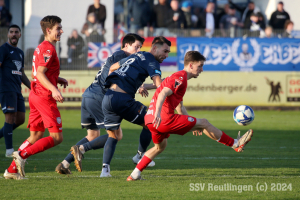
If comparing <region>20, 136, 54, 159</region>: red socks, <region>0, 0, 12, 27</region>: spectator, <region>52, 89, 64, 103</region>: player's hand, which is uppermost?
<region>0, 0, 12, 27</region>: spectator

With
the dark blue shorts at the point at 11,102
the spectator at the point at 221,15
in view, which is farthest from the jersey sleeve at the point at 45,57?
the spectator at the point at 221,15

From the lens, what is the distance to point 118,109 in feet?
19.3

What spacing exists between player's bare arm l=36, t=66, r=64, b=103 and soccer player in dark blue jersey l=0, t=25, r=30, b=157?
8.88 feet

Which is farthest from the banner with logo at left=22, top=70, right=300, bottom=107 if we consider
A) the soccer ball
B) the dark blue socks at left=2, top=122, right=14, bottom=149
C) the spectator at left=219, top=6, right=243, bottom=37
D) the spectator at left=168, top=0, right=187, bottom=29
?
the soccer ball

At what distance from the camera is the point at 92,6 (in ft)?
61.8

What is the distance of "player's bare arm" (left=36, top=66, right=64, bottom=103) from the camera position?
5297mm

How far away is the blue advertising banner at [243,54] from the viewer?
58.1ft

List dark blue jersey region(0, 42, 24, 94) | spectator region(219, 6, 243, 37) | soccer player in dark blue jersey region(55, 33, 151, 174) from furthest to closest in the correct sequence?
1. spectator region(219, 6, 243, 37)
2. dark blue jersey region(0, 42, 24, 94)
3. soccer player in dark blue jersey region(55, 33, 151, 174)

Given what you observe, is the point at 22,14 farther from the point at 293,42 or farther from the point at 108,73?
the point at 108,73

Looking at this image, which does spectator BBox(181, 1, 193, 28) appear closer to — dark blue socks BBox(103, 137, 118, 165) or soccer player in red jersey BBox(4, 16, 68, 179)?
dark blue socks BBox(103, 137, 118, 165)

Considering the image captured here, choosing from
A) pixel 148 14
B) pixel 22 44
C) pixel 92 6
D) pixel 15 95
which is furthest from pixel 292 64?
pixel 15 95

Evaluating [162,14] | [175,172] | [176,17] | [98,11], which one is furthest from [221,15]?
[175,172]

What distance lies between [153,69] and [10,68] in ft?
13.1

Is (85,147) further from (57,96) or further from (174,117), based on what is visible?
(174,117)
